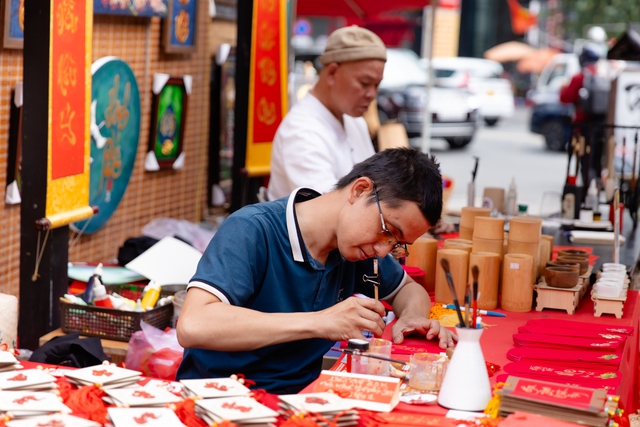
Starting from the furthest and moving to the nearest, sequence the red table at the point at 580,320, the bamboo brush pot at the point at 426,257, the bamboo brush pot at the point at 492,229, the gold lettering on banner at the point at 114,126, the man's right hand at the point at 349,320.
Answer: the gold lettering on banner at the point at 114,126, the bamboo brush pot at the point at 426,257, the bamboo brush pot at the point at 492,229, the red table at the point at 580,320, the man's right hand at the point at 349,320

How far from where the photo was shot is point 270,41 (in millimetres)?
5395

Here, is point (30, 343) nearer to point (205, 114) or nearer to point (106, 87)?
point (106, 87)

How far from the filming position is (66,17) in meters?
3.16

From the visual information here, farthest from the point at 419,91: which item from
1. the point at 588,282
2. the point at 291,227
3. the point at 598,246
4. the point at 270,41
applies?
the point at 291,227

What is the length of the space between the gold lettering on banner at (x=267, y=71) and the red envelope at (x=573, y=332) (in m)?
3.26

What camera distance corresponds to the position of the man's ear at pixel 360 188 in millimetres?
2057

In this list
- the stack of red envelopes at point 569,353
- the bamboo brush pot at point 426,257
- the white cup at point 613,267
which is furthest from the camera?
the white cup at point 613,267

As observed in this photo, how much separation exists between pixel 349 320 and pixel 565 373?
1.96 feet

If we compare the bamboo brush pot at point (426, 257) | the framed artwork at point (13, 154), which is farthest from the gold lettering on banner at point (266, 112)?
the bamboo brush pot at point (426, 257)

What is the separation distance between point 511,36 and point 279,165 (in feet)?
90.5

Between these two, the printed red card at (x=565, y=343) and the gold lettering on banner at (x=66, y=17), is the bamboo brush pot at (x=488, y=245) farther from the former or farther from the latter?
the gold lettering on banner at (x=66, y=17)

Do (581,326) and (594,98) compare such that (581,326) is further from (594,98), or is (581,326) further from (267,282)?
(594,98)

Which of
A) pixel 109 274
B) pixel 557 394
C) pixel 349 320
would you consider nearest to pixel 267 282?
pixel 349 320

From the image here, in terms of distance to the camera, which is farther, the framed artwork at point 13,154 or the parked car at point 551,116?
the parked car at point 551,116
